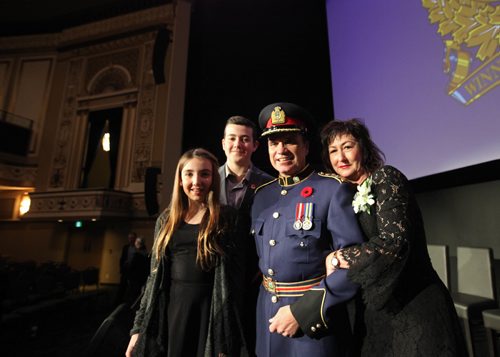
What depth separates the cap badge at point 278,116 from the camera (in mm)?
1178

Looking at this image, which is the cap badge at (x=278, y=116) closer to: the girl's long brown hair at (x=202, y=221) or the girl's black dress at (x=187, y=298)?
the girl's long brown hair at (x=202, y=221)

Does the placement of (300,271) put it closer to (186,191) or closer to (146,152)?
(186,191)

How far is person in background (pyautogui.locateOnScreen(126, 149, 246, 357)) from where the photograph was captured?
1.15 meters

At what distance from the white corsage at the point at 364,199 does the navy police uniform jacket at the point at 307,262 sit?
0.9 inches

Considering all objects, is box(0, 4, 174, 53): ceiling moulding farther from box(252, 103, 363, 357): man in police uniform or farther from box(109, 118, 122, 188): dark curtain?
box(252, 103, 363, 357): man in police uniform

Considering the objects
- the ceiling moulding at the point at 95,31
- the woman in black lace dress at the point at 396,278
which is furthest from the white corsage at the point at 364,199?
the ceiling moulding at the point at 95,31

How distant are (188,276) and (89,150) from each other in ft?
30.7

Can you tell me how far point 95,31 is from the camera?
9641mm

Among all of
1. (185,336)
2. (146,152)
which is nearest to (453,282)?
(185,336)

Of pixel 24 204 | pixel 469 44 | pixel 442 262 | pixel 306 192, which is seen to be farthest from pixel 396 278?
pixel 24 204

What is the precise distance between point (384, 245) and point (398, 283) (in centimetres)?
12

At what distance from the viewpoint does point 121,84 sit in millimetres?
9219

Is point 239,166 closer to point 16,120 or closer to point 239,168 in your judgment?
point 239,168

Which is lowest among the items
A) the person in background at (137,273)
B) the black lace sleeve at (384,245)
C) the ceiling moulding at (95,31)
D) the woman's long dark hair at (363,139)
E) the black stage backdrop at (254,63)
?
the person in background at (137,273)
